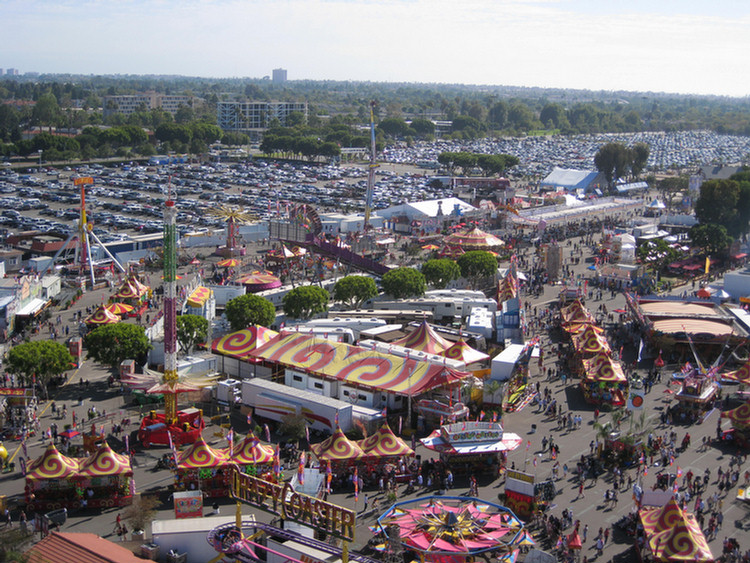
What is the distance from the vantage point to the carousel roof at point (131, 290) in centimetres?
4270

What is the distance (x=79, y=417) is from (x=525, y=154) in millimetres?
123214

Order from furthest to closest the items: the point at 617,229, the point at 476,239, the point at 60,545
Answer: the point at 617,229
the point at 476,239
the point at 60,545

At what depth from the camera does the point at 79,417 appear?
2883 cm

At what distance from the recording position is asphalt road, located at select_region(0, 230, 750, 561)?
72.0ft

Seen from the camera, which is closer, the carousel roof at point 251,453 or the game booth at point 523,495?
the game booth at point 523,495

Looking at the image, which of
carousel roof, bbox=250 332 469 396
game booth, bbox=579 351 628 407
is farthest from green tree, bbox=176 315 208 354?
game booth, bbox=579 351 628 407

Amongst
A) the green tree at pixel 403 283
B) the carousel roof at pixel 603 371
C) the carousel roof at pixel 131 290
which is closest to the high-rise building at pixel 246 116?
the carousel roof at pixel 131 290

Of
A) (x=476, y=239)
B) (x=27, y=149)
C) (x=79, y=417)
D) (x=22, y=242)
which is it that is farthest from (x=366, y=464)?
(x=27, y=149)

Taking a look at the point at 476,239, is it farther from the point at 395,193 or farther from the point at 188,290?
the point at 395,193

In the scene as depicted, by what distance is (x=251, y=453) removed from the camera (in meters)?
24.2

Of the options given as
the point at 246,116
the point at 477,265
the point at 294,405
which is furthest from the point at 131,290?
the point at 246,116

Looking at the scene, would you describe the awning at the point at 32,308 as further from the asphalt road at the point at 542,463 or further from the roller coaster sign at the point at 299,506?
the roller coaster sign at the point at 299,506

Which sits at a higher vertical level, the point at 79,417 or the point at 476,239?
the point at 476,239

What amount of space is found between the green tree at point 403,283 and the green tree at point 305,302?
4.62 m
